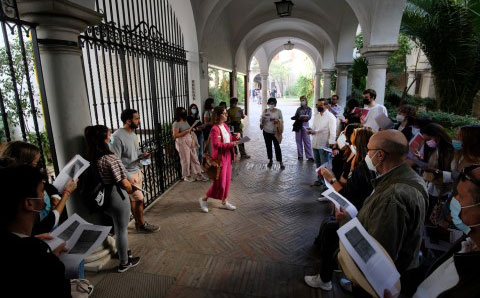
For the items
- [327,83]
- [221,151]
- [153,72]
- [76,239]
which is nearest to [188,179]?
[221,151]

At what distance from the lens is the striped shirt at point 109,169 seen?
2836 millimetres

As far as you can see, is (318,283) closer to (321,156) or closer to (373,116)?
(373,116)

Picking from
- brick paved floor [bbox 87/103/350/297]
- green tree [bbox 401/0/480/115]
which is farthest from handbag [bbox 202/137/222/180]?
green tree [bbox 401/0/480/115]

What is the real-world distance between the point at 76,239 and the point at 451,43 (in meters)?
9.03

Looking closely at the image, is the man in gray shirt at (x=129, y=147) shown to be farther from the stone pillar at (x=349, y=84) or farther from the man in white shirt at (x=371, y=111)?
the stone pillar at (x=349, y=84)

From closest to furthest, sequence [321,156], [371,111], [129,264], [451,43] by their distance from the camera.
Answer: [129,264], [371,111], [321,156], [451,43]

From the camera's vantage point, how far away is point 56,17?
8.47 ft

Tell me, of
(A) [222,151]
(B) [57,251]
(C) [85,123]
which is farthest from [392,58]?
(B) [57,251]

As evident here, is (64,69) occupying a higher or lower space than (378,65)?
lower

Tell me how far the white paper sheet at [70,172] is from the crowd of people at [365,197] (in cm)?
6

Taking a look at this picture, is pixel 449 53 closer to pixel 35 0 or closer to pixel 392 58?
pixel 392 58

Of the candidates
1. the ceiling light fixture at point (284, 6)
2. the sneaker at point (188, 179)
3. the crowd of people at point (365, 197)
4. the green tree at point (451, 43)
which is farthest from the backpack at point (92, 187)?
the green tree at point (451, 43)

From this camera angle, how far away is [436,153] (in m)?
3.31

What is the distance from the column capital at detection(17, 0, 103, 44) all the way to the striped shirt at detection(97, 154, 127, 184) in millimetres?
1224
